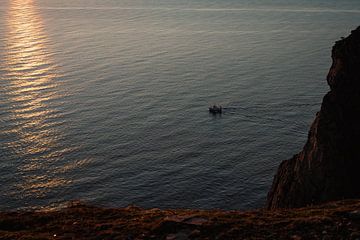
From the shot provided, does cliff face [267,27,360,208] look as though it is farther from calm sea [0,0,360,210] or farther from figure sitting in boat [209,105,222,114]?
figure sitting in boat [209,105,222,114]

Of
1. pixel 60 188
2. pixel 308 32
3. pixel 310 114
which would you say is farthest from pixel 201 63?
pixel 60 188

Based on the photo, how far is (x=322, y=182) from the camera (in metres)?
A: 36.4

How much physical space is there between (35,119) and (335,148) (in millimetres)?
72616

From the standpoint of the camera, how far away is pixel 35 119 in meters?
94.4

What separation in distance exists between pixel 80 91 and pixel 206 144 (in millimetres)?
42386

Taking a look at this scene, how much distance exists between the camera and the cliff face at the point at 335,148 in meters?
36.1

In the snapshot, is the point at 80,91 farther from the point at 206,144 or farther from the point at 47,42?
the point at 47,42

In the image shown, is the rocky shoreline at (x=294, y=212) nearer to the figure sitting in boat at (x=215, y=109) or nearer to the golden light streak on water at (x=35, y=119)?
the golden light streak on water at (x=35, y=119)

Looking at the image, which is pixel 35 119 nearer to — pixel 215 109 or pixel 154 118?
pixel 154 118

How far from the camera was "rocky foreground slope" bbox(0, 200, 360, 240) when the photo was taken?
66.8 feet

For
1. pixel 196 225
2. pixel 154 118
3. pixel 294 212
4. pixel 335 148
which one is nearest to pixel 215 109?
pixel 154 118

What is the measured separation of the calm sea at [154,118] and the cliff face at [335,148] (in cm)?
2846

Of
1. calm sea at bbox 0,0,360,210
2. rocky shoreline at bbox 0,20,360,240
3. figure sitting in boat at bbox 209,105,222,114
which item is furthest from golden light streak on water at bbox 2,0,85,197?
rocky shoreline at bbox 0,20,360,240

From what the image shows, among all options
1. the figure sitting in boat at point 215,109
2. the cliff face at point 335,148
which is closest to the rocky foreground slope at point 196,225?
the cliff face at point 335,148
